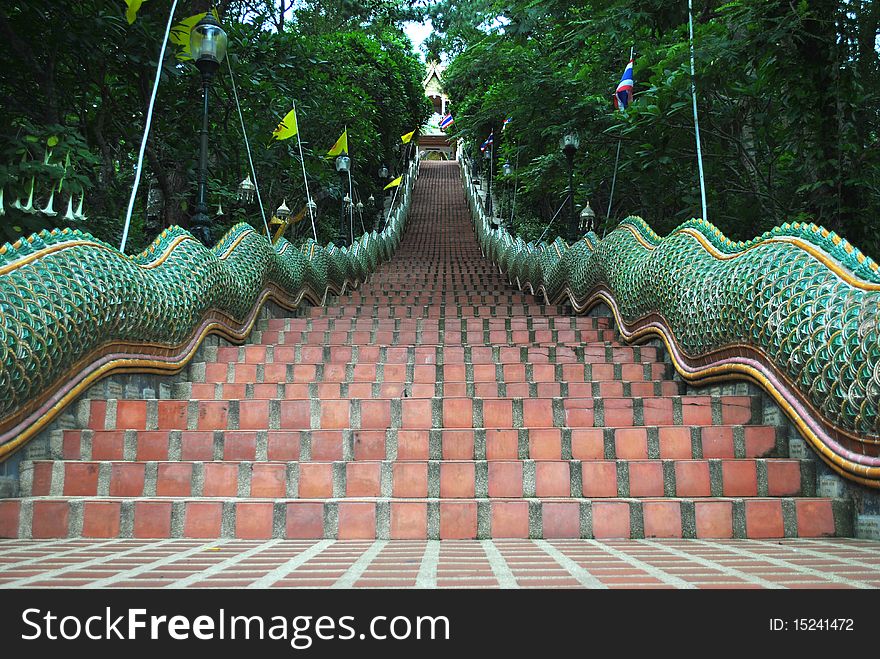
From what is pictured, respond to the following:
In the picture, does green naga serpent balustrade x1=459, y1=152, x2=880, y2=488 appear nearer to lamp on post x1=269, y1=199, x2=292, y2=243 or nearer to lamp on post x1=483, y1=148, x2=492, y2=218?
lamp on post x1=269, y1=199, x2=292, y2=243

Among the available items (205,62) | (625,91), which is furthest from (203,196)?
(625,91)

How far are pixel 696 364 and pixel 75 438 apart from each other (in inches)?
151

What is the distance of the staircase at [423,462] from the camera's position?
3.23 m

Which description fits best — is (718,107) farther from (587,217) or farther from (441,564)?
(441,564)

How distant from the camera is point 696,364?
4816mm

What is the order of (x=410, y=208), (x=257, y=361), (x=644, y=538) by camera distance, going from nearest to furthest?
(x=644, y=538) < (x=257, y=361) < (x=410, y=208)

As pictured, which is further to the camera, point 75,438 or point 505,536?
point 75,438

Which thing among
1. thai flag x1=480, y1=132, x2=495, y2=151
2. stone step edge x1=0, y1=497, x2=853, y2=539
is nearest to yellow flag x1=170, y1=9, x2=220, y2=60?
stone step edge x1=0, y1=497, x2=853, y2=539

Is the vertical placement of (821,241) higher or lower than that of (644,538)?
higher

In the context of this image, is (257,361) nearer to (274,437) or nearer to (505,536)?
(274,437)

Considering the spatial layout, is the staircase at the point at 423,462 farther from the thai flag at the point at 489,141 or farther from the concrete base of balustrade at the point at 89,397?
the thai flag at the point at 489,141

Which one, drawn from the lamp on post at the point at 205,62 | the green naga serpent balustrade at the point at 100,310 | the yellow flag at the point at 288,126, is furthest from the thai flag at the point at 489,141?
the green naga serpent balustrade at the point at 100,310

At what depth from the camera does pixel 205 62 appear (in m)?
6.58

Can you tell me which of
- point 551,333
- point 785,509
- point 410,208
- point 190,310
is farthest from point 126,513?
point 410,208
